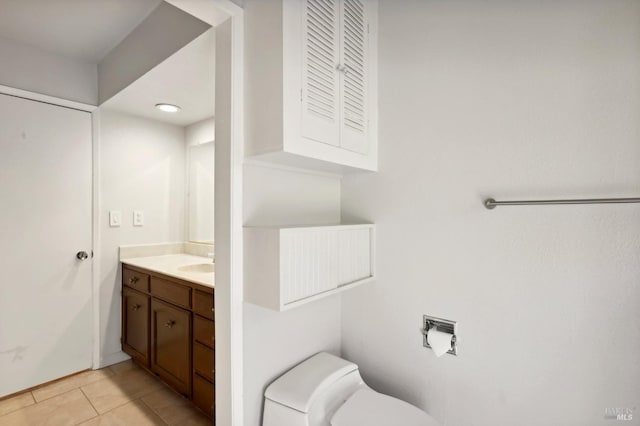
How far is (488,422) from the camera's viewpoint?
129 centimetres

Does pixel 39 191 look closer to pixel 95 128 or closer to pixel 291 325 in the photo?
pixel 95 128

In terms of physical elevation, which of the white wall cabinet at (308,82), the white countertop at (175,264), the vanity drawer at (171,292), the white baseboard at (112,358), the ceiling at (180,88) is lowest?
the white baseboard at (112,358)

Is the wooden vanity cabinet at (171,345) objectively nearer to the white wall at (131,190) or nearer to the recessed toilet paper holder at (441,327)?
the white wall at (131,190)

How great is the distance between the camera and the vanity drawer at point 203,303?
157cm

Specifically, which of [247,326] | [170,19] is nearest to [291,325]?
[247,326]

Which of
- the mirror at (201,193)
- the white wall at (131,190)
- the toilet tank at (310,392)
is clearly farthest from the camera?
the mirror at (201,193)

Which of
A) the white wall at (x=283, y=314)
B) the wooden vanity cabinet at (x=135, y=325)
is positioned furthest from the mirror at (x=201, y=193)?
the white wall at (x=283, y=314)

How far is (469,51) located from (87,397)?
9.72ft

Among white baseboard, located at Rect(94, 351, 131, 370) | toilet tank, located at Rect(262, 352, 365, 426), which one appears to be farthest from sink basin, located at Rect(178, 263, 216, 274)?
toilet tank, located at Rect(262, 352, 365, 426)

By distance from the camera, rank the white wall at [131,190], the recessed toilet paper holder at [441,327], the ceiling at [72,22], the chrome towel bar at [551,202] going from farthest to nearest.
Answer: the white wall at [131,190] → the ceiling at [72,22] → the recessed toilet paper holder at [441,327] → the chrome towel bar at [551,202]

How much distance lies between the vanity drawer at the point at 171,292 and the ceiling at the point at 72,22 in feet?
5.30

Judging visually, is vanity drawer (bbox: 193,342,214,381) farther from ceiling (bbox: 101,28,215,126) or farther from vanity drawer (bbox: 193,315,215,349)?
ceiling (bbox: 101,28,215,126)

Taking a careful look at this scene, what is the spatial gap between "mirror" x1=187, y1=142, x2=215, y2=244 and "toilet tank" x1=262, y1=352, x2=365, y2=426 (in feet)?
5.20

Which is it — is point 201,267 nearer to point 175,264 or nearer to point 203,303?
point 175,264
